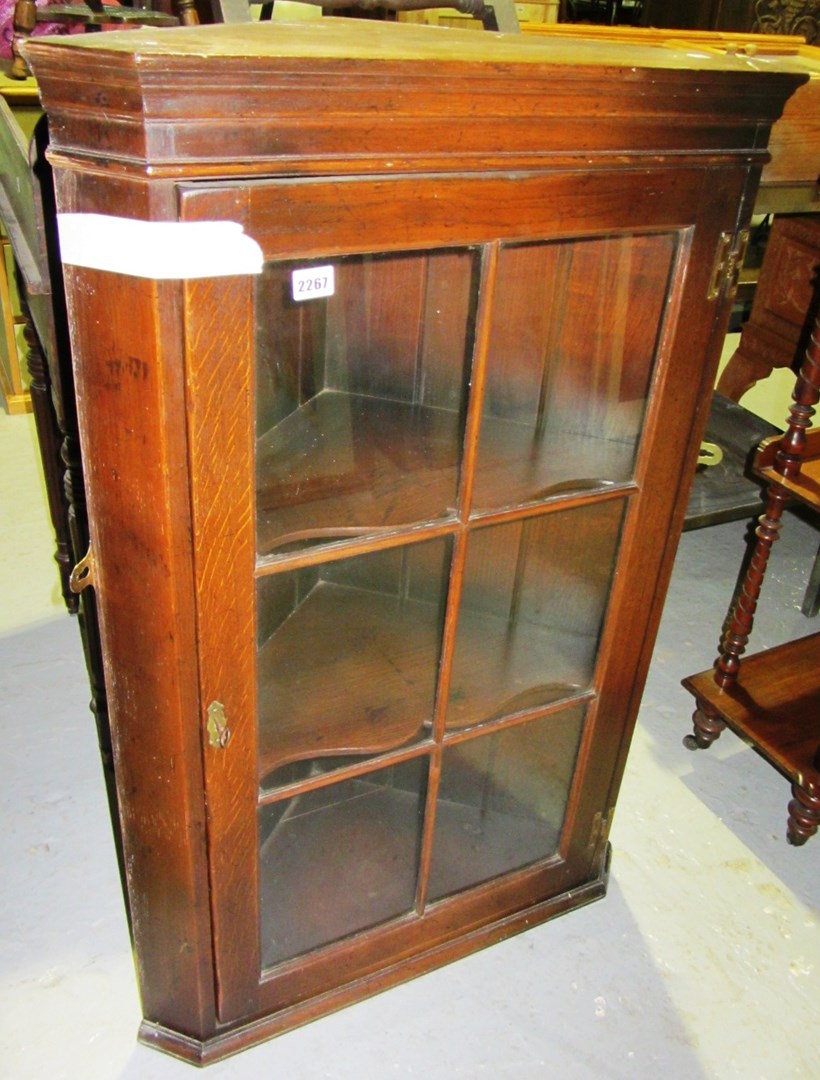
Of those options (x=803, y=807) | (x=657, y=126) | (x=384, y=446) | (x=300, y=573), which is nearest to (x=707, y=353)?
(x=657, y=126)

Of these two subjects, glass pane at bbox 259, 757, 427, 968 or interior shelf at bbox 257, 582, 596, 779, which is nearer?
interior shelf at bbox 257, 582, 596, 779

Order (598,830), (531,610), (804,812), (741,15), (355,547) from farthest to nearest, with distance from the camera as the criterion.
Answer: (741,15), (804,812), (598,830), (531,610), (355,547)

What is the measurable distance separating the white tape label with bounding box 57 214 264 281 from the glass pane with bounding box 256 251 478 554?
72 millimetres

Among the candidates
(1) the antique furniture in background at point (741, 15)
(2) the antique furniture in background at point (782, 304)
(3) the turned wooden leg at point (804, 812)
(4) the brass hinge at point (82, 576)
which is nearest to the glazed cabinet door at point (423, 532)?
(4) the brass hinge at point (82, 576)

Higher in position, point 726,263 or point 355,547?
point 726,263

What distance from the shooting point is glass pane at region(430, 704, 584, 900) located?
1.24 m

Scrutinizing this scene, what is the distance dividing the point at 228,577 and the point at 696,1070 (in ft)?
3.07

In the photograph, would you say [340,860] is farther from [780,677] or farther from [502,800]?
[780,677]

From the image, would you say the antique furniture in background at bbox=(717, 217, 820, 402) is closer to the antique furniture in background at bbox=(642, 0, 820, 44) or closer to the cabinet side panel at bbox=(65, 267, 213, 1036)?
the cabinet side panel at bbox=(65, 267, 213, 1036)

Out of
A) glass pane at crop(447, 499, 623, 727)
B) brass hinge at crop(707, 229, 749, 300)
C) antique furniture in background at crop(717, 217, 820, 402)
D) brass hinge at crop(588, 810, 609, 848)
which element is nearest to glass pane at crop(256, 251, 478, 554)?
glass pane at crop(447, 499, 623, 727)

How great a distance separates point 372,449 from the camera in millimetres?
1042

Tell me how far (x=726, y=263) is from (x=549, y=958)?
990mm

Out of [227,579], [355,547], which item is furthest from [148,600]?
[355,547]

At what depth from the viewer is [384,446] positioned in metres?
1.04
